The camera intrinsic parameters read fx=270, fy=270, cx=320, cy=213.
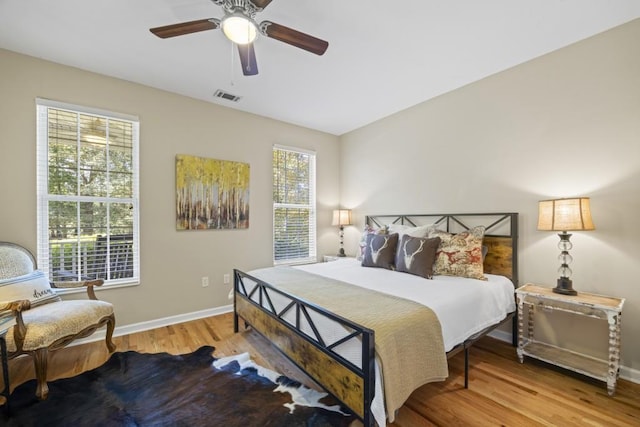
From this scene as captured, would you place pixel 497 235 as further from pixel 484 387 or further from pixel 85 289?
pixel 85 289

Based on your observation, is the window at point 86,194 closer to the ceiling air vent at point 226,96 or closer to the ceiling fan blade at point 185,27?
the ceiling air vent at point 226,96

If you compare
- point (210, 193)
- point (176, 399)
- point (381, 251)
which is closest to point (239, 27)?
point (210, 193)

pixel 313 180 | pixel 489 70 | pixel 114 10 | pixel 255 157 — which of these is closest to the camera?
pixel 114 10

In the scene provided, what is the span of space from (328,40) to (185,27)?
116cm

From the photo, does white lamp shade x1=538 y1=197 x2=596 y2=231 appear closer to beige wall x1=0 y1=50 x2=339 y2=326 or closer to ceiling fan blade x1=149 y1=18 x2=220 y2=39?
ceiling fan blade x1=149 y1=18 x2=220 y2=39

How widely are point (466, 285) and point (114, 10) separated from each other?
11.5 feet

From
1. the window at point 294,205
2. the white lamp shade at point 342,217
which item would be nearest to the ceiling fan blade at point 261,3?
the window at point 294,205

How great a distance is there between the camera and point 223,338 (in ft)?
9.45

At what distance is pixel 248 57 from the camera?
205 cm

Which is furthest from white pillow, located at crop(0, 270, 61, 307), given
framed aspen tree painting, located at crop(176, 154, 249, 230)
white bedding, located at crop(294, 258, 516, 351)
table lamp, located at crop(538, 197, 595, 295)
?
table lamp, located at crop(538, 197, 595, 295)

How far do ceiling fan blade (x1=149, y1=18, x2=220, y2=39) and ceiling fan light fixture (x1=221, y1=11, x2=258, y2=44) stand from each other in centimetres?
6

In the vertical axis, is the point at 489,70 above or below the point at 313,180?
above

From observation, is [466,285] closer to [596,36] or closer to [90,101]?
[596,36]

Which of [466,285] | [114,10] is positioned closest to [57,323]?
[114,10]
